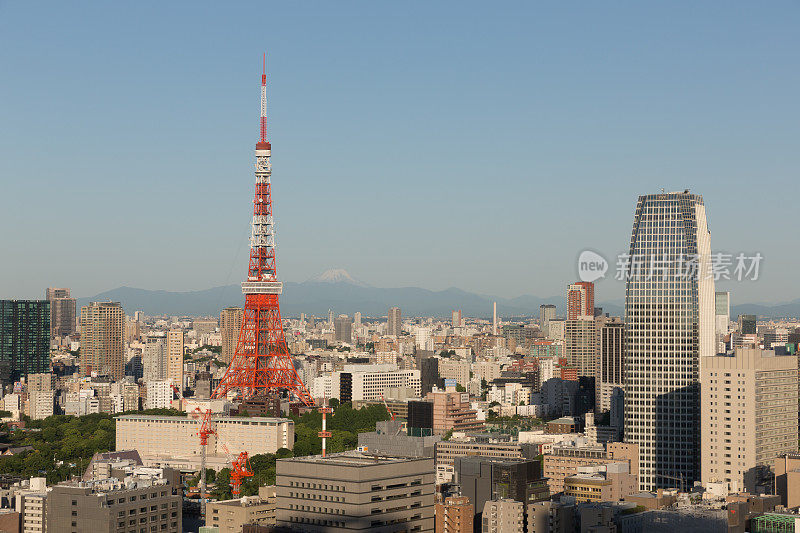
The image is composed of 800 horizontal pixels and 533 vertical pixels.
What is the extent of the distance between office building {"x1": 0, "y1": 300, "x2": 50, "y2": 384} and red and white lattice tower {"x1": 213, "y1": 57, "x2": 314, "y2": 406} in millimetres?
33338

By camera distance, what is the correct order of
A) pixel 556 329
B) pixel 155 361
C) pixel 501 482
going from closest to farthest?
pixel 501 482
pixel 155 361
pixel 556 329

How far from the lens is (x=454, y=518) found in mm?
35188

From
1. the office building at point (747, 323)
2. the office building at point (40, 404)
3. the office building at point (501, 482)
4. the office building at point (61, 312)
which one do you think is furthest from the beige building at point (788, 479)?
the office building at point (61, 312)

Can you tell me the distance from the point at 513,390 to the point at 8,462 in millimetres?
36738

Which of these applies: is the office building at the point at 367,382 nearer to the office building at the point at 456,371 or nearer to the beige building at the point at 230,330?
the office building at the point at 456,371

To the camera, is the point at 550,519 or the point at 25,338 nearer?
the point at 550,519

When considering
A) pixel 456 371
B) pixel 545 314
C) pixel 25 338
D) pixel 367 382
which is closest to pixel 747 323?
pixel 456 371

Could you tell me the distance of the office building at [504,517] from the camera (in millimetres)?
33969

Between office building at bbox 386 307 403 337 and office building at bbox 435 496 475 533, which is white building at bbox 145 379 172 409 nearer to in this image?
office building at bbox 435 496 475 533

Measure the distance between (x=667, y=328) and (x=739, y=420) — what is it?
5.73 m

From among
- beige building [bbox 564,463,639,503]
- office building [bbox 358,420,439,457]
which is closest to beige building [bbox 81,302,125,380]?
office building [bbox 358,420,439,457]

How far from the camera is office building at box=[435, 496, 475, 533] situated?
1378 inches

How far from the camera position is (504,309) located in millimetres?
170000

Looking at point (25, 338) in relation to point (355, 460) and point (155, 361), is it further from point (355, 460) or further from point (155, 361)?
point (355, 460)
